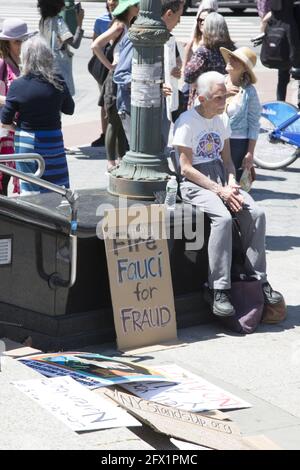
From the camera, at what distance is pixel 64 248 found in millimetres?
6734

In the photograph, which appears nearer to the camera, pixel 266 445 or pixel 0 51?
pixel 266 445

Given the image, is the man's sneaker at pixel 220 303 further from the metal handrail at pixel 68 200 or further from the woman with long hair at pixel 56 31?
the woman with long hair at pixel 56 31

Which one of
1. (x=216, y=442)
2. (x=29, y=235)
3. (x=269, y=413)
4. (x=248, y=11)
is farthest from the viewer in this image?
(x=248, y=11)

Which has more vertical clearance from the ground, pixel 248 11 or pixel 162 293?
pixel 162 293

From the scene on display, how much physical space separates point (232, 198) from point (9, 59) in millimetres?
2525

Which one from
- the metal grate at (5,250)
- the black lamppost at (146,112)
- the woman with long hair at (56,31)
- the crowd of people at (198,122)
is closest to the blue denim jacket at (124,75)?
the crowd of people at (198,122)

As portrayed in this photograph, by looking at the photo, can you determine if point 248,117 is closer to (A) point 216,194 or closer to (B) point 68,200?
(A) point 216,194

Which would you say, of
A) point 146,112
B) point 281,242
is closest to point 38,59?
point 146,112

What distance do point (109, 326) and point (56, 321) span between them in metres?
0.39

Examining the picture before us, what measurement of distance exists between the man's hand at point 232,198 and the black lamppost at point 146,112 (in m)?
0.41

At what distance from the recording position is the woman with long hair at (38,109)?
7672mm
